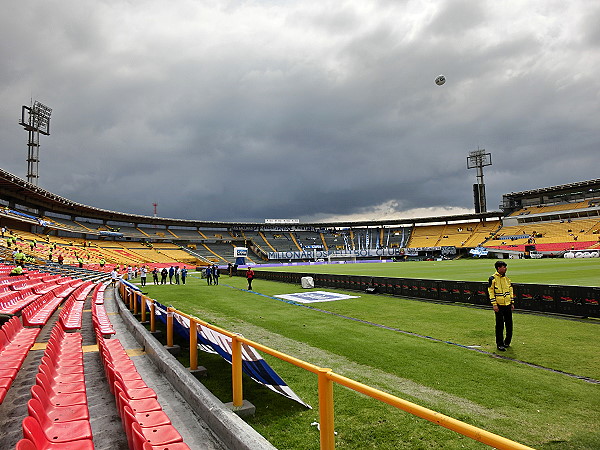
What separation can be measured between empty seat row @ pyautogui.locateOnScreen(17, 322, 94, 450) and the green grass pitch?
174cm

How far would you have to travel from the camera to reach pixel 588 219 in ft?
225

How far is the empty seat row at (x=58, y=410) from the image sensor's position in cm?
268

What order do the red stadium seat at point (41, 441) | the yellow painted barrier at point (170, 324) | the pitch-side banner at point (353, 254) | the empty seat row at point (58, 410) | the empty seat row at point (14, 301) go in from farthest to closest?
the pitch-side banner at point (353, 254) → the empty seat row at point (14, 301) → the yellow painted barrier at point (170, 324) → the empty seat row at point (58, 410) → the red stadium seat at point (41, 441)

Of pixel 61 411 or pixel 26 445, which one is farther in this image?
pixel 61 411

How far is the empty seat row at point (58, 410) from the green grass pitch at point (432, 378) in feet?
5.72

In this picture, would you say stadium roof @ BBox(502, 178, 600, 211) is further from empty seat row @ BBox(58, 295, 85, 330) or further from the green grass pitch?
empty seat row @ BBox(58, 295, 85, 330)

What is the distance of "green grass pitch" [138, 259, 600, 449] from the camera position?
3893 millimetres

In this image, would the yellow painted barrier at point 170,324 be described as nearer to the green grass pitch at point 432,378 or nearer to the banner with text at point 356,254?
the green grass pitch at point 432,378

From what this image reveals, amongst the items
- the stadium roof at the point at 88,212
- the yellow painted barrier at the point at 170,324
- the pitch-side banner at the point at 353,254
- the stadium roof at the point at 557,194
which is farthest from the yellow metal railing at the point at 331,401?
the stadium roof at the point at 557,194

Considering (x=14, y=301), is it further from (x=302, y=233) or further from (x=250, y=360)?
(x=302, y=233)

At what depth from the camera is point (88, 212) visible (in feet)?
212

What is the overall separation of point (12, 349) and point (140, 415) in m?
3.75

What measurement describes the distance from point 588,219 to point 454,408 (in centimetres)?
8475

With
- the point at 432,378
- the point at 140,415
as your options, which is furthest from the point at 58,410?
the point at 432,378
